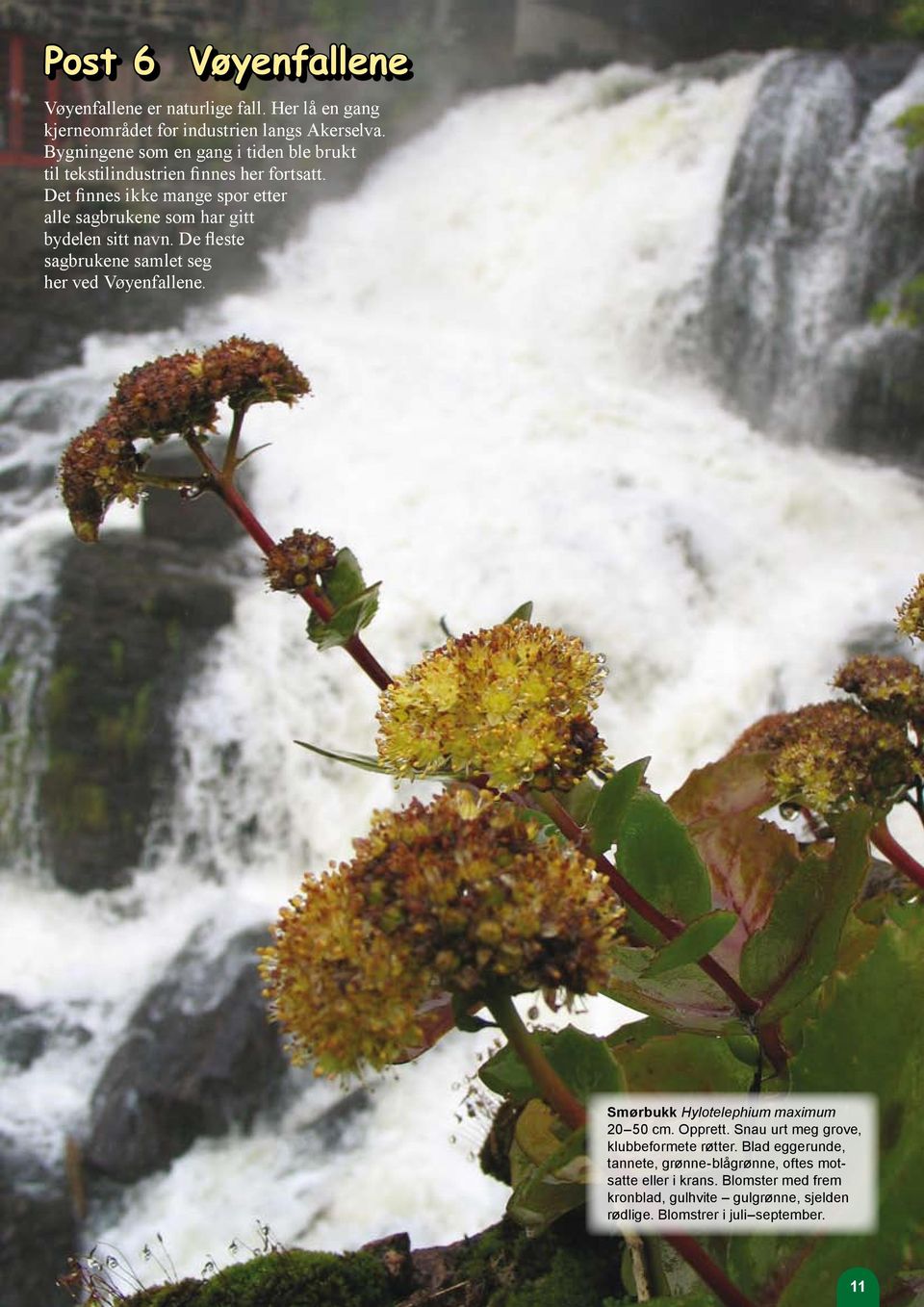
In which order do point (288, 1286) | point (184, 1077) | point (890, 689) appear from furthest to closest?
1. point (184, 1077)
2. point (288, 1286)
3. point (890, 689)

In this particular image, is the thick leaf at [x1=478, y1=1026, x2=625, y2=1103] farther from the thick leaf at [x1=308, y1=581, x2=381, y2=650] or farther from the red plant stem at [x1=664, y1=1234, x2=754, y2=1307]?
the thick leaf at [x1=308, y1=581, x2=381, y2=650]

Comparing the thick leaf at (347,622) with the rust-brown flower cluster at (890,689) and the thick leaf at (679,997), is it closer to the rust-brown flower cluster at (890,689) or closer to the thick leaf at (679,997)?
the thick leaf at (679,997)

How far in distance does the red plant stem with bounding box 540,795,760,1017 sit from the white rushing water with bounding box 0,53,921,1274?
2902 mm

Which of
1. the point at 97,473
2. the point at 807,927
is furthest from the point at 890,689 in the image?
the point at 97,473

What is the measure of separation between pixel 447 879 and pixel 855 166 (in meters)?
10.4

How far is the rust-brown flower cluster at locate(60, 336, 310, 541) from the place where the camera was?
1287 mm

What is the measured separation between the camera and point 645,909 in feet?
2.86

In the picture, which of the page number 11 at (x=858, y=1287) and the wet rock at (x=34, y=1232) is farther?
the wet rock at (x=34, y=1232)

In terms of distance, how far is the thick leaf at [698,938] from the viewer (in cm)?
76

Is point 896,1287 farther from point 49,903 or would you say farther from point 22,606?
point 22,606

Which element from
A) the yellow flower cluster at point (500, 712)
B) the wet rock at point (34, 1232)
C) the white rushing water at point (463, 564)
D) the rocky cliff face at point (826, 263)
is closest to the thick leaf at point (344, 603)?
the yellow flower cluster at point (500, 712)

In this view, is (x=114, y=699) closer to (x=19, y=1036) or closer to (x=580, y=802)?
(x=19, y=1036)

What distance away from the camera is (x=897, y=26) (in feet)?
39.8

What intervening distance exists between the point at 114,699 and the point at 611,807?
21.7 feet
